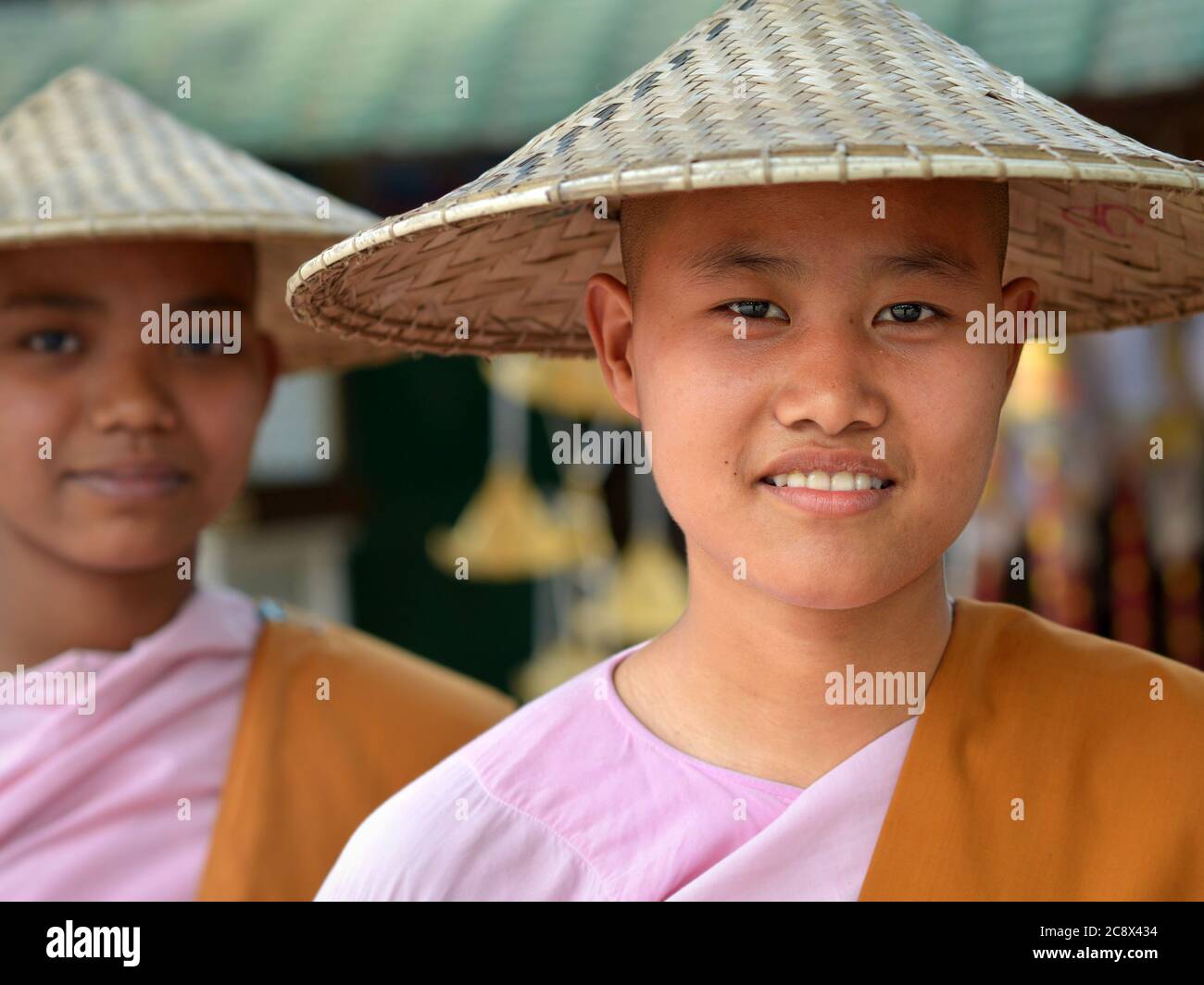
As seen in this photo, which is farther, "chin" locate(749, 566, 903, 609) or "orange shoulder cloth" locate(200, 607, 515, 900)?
"orange shoulder cloth" locate(200, 607, 515, 900)

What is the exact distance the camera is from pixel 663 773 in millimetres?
1674

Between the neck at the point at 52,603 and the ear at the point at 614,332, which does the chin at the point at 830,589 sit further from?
the neck at the point at 52,603

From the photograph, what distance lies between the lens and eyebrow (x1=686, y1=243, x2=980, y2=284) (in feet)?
5.08

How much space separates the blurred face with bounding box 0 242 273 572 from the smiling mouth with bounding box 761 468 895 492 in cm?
110

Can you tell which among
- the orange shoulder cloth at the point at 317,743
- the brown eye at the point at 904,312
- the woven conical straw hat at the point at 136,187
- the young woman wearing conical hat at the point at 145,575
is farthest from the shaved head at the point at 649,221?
the orange shoulder cloth at the point at 317,743

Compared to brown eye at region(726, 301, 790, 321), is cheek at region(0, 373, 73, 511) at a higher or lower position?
lower

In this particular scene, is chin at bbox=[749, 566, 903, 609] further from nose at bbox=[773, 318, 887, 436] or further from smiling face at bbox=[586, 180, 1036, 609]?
nose at bbox=[773, 318, 887, 436]

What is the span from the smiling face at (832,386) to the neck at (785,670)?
0.28ft

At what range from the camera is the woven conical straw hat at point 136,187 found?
7.25ft

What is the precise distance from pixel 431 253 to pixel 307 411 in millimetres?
3751

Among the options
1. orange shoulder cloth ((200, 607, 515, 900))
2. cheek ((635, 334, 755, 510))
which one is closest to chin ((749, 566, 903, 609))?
cheek ((635, 334, 755, 510))

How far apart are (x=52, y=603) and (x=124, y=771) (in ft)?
0.98
